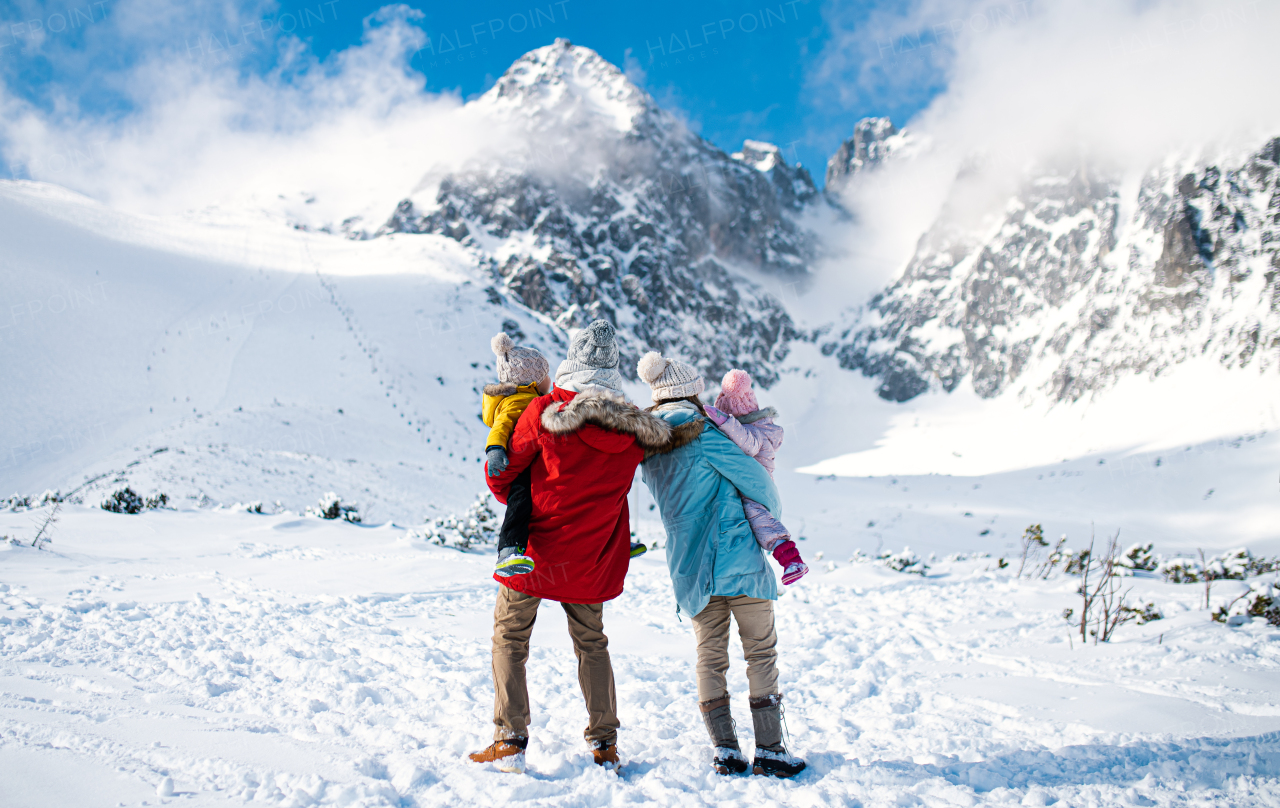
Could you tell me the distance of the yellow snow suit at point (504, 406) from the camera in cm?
292

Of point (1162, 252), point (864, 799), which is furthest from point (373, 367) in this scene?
point (1162, 252)

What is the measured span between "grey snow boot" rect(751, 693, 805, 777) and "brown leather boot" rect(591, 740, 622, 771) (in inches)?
25.0

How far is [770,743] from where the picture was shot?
110 inches

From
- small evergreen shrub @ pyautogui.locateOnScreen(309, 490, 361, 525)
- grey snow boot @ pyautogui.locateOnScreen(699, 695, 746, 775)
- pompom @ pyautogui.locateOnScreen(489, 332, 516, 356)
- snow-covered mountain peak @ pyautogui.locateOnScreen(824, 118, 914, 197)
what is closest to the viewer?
grey snow boot @ pyautogui.locateOnScreen(699, 695, 746, 775)

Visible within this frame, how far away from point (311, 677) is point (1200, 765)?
4.49m

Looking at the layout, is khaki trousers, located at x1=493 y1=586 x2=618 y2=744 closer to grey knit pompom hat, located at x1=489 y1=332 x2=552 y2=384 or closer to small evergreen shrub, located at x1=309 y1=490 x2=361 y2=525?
grey knit pompom hat, located at x1=489 y1=332 x2=552 y2=384

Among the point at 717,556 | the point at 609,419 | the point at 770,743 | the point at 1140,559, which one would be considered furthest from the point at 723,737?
the point at 1140,559

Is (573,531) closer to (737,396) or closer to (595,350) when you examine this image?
(595,350)

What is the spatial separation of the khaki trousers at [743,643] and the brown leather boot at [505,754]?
85cm

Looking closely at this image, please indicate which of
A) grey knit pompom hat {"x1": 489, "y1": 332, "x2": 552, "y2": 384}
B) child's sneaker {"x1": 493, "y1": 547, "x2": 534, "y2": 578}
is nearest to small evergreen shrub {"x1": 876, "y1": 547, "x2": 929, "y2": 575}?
grey knit pompom hat {"x1": 489, "y1": 332, "x2": 552, "y2": 384}

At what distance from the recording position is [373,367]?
25922 millimetres

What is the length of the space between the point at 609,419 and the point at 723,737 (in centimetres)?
157

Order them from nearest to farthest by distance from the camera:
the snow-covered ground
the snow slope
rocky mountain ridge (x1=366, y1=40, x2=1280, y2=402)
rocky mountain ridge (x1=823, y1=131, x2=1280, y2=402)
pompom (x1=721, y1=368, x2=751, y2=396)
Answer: the snow-covered ground < pompom (x1=721, y1=368, x2=751, y2=396) < the snow slope < rocky mountain ridge (x1=823, y1=131, x2=1280, y2=402) < rocky mountain ridge (x1=366, y1=40, x2=1280, y2=402)

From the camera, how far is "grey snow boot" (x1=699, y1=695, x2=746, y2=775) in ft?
8.96
